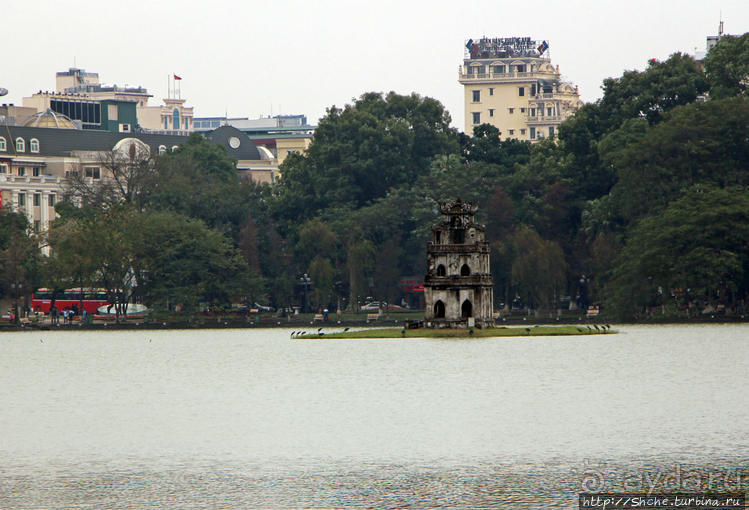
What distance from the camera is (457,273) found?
105 m

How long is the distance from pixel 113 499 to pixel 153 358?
55484 millimetres

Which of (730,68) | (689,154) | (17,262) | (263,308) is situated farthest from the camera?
(263,308)

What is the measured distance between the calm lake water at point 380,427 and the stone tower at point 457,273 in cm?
1114

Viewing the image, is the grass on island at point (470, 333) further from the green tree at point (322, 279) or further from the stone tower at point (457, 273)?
the green tree at point (322, 279)

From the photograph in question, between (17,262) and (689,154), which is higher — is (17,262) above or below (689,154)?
below

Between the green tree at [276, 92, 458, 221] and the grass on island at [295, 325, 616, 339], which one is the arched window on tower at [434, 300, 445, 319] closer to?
the grass on island at [295, 325, 616, 339]

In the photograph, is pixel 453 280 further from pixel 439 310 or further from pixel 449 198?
pixel 449 198

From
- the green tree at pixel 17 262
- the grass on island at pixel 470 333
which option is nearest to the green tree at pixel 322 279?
the green tree at pixel 17 262

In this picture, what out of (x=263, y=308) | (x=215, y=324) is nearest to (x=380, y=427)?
(x=215, y=324)

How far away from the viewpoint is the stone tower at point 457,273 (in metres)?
105

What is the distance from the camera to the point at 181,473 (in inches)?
1820

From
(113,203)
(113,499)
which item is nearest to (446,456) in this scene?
(113,499)

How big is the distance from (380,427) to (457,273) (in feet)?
165

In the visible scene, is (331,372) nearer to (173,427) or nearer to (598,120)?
(173,427)
